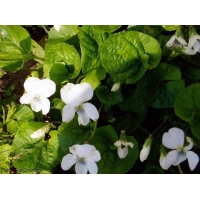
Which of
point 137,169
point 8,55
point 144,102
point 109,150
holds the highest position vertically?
point 8,55

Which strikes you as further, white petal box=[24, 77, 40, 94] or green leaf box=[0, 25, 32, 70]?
green leaf box=[0, 25, 32, 70]

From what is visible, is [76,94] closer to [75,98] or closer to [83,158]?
[75,98]

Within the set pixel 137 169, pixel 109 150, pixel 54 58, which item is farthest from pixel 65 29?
pixel 137 169

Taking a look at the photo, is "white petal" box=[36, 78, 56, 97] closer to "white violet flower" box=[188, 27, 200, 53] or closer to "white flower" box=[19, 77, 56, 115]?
"white flower" box=[19, 77, 56, 115]

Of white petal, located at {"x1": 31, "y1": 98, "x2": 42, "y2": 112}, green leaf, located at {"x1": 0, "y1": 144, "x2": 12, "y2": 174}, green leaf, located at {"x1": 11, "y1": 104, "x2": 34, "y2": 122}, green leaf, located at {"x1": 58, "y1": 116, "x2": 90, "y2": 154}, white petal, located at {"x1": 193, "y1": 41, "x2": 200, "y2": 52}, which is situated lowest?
green leaf, located at {"x1": 0, "y1": 144, "x2": 12, "y2": 174}

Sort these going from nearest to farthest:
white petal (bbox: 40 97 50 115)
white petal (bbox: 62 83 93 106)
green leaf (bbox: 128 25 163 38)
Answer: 1. white petal (bbox: 62 83 93 106)
2. white petal (bbox: 40 97 50 115)
3. green leaf (bbox: 128 25 163 38)

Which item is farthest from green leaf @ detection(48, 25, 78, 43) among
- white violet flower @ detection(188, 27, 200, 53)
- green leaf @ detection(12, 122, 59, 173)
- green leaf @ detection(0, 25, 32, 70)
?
white violet flower @ detection(188, 27, 200, 53)

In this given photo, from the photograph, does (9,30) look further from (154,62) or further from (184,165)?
(184,165)
